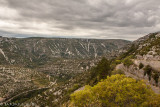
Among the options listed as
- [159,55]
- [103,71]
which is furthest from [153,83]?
[103,71]

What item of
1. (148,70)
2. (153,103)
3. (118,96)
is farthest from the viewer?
(148,70)

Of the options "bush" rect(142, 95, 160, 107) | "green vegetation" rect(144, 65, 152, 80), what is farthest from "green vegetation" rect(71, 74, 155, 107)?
"green vegetation" rect(144, 65, 152, 80)

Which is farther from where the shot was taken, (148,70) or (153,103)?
(148,70)

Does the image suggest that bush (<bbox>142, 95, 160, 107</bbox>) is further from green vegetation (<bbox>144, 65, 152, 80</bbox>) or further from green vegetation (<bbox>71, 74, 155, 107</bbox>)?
green vegetation (<bbox>144, 65, 152, 80</bbox>)

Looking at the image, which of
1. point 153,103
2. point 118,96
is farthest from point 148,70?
point 118,96

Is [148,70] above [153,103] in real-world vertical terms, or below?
below

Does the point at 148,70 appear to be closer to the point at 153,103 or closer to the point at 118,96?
the point at 153,103

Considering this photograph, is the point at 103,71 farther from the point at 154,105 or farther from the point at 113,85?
the point at 154,105

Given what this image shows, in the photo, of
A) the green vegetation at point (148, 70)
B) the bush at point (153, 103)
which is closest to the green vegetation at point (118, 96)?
the bush at point (153, 103)

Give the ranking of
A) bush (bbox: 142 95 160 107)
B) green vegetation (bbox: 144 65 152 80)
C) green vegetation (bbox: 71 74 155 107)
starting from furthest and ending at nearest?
green vegetation (bbox: 144 65 152 80), green vegetation (bbox: 71 74 155 107), bush (bbox: 142 95 160 107)

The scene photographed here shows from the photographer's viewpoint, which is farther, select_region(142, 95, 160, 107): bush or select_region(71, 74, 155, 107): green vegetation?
select_region(71, 74, 155, 107): green vegetation

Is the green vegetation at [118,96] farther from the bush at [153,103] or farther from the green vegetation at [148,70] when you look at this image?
the green vegetation at [148,70]
